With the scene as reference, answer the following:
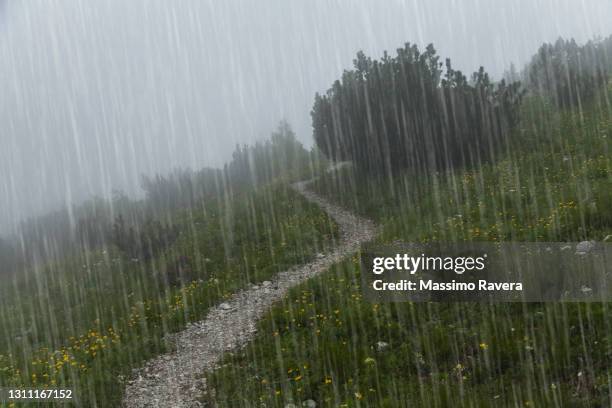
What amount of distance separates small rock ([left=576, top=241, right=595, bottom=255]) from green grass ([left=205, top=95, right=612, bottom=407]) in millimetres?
665

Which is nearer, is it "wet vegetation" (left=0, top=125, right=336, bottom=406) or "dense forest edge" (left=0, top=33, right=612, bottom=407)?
"dense forest edge" (left=0, top=33, right=612, bottom=407)

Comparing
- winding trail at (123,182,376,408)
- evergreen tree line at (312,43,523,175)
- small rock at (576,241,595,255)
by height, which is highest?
evergreen tree line at (312,43,523,175)

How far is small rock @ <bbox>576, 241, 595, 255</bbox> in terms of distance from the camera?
30.7ft

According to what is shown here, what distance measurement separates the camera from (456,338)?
832 cm

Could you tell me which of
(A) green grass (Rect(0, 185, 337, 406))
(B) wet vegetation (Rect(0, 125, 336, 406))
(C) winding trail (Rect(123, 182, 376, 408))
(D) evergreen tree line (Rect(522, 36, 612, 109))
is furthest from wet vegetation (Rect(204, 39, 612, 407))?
(D) evergreen tree line (Rect(522, 36, 612, 109))

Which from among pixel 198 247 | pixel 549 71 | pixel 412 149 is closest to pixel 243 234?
pixel 198 247

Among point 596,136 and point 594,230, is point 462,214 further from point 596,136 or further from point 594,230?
point 596,136

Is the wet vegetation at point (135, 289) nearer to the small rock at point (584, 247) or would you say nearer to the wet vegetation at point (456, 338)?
the wet vegetation at point (456, 338)

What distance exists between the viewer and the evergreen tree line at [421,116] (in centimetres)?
2228

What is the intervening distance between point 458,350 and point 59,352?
848cm

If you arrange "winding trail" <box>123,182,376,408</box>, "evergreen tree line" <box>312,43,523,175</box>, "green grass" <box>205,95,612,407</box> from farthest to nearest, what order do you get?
1. "evergreen tree line" <box>312,43,523,175</box>
2. "winding trail" <box>123,182,376,408</box>
3. "green grass" <box>205,95,612,407</box>

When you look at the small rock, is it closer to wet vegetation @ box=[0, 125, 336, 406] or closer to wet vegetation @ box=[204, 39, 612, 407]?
wet vegetation @ box=[204, 39, 612, 407]

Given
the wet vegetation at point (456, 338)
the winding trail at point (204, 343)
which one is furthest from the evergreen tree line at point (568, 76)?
the winding trail at point (204, 343)

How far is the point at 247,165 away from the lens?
2475 inches
